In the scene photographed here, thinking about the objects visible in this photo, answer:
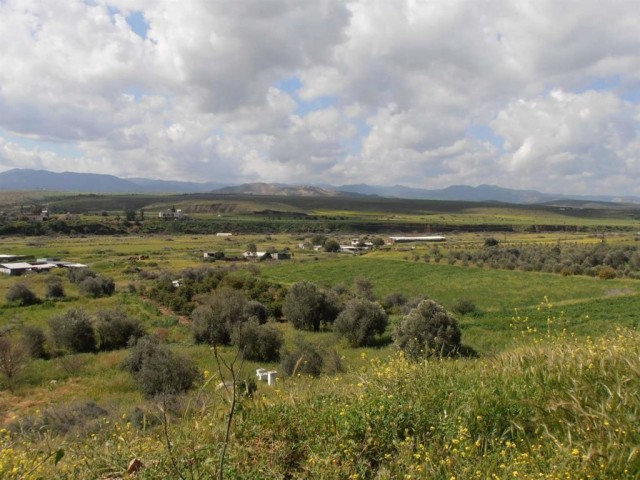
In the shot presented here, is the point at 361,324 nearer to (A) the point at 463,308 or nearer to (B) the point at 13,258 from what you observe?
(A) the point at 463,308

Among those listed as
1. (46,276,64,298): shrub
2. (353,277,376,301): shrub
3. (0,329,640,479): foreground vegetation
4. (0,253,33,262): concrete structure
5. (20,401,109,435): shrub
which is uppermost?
(0,329,640,479): foreground vegetation

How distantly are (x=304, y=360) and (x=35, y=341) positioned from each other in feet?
52.7

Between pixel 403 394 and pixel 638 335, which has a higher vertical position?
pixel 638 335

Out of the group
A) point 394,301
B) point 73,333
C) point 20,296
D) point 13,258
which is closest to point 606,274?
point 394,301

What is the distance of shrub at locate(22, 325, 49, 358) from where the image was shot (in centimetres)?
2338

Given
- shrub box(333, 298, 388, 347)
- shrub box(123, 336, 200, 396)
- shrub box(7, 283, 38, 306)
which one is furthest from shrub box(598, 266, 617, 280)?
shrub box(7, 283, 38, 306)

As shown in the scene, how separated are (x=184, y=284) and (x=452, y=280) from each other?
87.7 ft

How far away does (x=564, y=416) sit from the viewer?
4547mm

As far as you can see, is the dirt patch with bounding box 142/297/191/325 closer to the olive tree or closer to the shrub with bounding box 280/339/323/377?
the olive tree

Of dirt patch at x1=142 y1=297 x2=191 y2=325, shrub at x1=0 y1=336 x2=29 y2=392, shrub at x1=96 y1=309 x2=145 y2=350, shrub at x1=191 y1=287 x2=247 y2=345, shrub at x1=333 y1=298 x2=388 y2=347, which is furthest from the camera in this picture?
dirt patch at x1=142 y1=297 x2=191 y2=325

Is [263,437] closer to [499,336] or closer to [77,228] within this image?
[499,336]

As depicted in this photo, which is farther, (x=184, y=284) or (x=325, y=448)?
(x=184, y=284)

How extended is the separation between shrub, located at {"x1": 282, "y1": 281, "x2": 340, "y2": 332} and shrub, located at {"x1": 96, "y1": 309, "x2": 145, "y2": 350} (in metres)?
9.50

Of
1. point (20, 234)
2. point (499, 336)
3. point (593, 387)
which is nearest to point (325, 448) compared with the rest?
point (593, 387)
